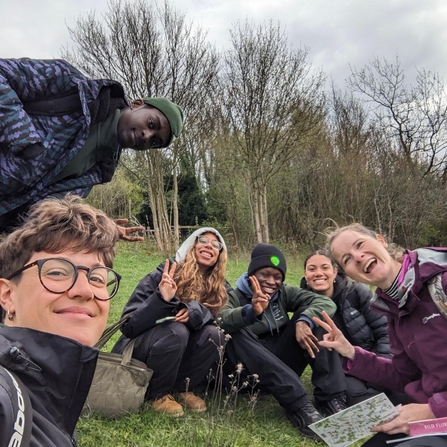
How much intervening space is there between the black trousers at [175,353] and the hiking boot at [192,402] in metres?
0.07

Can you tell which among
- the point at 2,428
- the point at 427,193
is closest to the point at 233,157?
the point at 427,193

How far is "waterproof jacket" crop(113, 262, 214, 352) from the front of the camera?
2.67 meters

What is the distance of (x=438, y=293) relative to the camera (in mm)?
1828

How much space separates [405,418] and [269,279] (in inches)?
60.5

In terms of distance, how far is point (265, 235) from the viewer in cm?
1524

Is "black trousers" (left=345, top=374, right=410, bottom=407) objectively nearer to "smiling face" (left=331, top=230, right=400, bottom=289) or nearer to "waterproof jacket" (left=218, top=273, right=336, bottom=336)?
"waterproof jacket" (left=218, top=273, right=336, bottom=336)

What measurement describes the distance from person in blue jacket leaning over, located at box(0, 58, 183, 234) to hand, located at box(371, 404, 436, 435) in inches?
70.3

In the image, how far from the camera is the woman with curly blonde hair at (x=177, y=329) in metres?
2.68

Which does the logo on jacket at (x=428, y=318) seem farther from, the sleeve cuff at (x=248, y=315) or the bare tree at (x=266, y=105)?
the bare tree at (x=266, y=105)

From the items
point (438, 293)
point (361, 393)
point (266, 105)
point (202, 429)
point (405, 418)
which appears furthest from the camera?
point (266, 105)

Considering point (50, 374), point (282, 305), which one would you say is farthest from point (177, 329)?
point (50, 374)

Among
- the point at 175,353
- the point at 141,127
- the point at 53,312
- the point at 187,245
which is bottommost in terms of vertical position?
the point at 175,353

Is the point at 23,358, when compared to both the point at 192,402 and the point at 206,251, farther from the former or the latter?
the point at 206,251

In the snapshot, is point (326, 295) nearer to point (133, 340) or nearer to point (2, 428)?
point (133, 340)
